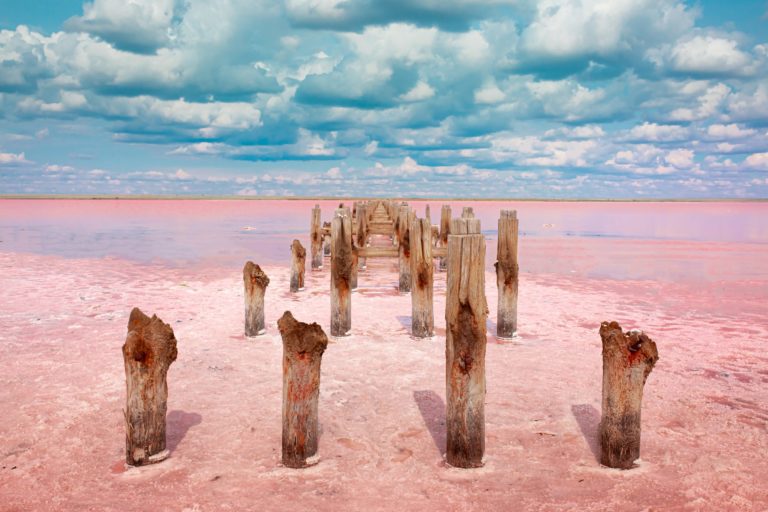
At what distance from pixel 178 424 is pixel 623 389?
4278 mm

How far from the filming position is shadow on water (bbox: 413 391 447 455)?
5805mm

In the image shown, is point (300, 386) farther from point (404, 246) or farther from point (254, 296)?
point (404, 246)

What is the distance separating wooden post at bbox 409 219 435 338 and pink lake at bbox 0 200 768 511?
0.35 meters

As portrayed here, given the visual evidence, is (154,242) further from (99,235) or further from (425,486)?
(425,486)

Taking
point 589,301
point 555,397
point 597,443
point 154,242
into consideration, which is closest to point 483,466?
point 597,443

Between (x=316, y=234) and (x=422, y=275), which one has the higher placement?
(x=316, y=234)

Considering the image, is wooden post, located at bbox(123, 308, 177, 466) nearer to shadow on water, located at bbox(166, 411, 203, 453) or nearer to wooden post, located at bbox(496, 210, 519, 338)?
shadow on water, located at bbox(166, 411, 203, 453)

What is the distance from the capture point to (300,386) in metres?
5.00

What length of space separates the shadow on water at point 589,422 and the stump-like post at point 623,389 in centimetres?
27

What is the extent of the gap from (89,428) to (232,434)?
1.47 meters

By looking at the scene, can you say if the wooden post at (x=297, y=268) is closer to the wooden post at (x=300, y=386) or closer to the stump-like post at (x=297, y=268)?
the stump-like post at (x=297, y=268)

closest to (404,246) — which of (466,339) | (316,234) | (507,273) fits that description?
(507,273)

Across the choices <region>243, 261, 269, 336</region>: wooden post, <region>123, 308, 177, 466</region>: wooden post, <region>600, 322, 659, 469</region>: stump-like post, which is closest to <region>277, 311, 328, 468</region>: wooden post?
<region>123, 308, 177, 466</region>: wooden post

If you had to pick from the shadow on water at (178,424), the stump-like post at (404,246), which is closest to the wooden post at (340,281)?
the stump-like post at (404,246)
